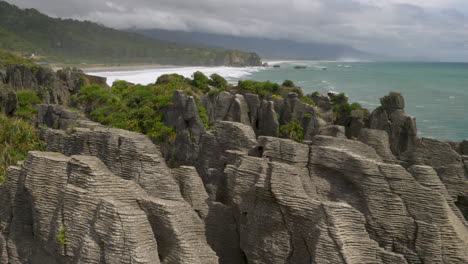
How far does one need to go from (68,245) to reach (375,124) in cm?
2081

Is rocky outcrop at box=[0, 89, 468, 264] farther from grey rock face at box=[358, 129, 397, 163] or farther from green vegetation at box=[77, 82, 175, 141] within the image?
green vegetation at box=[77, 82, 175, 141]

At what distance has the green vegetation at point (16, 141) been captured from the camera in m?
16.1

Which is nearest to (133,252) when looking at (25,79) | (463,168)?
(463,168)

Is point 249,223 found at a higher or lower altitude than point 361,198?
lower

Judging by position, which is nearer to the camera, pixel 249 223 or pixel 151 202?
pixel 151 202

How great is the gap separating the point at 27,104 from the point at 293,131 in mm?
21666

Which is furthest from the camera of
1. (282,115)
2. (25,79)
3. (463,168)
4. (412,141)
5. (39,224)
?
(25,79)

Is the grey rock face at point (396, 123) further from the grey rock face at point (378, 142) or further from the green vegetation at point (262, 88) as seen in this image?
the grey rock face at point (378, 142)

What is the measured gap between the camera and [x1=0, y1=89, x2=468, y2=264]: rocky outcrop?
757cm

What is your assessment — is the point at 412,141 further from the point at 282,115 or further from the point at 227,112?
the point at 227,112

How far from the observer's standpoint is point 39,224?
8406 mm

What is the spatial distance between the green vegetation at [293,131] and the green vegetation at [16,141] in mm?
14966

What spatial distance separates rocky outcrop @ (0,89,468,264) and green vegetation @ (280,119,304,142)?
13.8 m

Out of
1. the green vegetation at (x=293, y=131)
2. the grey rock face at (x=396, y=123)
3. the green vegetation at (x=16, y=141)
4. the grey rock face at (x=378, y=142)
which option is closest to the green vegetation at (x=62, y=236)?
the green vegetation at (x=16, y=141)
